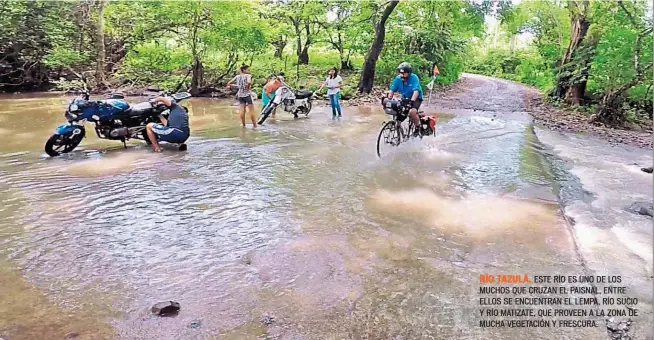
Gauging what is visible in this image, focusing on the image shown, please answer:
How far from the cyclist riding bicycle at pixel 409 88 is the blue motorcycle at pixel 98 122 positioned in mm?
4175

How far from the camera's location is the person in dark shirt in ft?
29.3

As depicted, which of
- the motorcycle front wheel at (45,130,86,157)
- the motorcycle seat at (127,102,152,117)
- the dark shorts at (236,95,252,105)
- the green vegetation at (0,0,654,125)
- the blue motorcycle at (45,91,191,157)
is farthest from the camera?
the green vegetation at (0,0,654,125)

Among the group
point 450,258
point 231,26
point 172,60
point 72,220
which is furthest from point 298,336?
point 172,60

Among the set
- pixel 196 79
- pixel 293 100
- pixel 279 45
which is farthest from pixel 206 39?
pixel 293 100

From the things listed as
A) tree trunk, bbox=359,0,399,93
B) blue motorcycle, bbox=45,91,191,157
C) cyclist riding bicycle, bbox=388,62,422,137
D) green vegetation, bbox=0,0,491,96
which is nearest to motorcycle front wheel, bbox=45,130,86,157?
blue motorcycle, bbox=45,91,191,157

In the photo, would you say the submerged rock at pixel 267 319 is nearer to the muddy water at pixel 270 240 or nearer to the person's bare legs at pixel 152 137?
the muddy water at pixel 270 240

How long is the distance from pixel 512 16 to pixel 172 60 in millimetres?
13694

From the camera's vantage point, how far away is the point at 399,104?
346 inches

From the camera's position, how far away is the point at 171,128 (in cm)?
895

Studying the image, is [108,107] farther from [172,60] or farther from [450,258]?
[172,60]

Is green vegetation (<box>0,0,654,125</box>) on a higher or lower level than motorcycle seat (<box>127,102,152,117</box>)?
higher

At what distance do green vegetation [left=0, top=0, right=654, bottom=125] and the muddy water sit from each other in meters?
10.6

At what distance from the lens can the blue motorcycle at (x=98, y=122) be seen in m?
8.66

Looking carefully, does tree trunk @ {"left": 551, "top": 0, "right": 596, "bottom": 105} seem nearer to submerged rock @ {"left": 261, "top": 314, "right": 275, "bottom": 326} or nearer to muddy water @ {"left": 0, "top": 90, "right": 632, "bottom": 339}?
muddy water @ {"left": 0, "top": 90, "right": 632, "bottom": 339}
